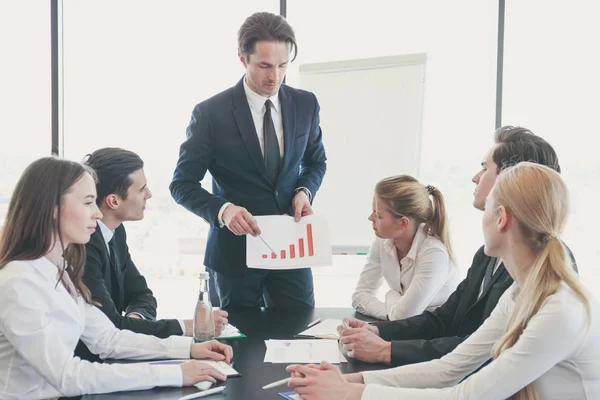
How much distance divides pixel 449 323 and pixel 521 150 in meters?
0.61

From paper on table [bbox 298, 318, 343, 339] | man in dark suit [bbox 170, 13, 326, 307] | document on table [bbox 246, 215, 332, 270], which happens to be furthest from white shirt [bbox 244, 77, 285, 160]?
paper on table [bbox 298, 318, 343, 339]

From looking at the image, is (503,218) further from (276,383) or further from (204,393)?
(204,393)

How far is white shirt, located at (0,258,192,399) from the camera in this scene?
1.42m

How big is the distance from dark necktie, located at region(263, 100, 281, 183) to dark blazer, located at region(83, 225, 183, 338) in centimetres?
64

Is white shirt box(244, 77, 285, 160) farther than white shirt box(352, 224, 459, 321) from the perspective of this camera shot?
Yes

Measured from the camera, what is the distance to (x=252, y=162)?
2.52 m

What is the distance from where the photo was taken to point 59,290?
161 centimetres

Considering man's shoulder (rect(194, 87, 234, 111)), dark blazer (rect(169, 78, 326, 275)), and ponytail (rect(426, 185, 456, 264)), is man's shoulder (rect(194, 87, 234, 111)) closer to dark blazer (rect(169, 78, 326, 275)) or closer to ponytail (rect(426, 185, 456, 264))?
dark blazer (rect(169, 78, 326, 275))

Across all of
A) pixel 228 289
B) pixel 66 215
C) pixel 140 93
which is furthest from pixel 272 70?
pixel 140 93

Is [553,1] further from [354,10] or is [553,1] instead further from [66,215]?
[66,215]

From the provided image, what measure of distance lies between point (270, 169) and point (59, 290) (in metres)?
1.13

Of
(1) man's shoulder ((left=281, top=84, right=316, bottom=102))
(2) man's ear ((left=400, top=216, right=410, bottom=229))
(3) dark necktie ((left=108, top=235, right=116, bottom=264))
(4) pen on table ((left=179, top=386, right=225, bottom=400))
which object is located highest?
(1) man's shoulder ((left=281, top=84, right=316, bottom=102))

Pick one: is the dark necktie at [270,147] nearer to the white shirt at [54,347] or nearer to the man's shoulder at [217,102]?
the man's shoulder at [217,102]

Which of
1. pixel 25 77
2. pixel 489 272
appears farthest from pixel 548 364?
pixel 25 77
